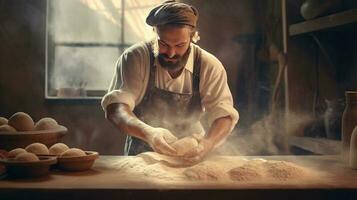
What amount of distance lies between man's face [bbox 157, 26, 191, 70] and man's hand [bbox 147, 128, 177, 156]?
1.95 feet

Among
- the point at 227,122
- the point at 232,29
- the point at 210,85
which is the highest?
the point at 232,29

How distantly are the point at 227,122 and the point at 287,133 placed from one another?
154cm

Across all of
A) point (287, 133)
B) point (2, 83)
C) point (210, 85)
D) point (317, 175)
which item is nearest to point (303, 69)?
point (287, 133)

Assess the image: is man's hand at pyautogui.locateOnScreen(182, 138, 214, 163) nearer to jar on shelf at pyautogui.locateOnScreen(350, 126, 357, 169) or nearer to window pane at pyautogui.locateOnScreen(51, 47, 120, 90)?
jar on shelf at pyautogui.locateOnScreen(350, 126, 357, 169)

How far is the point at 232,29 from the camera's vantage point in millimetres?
4738

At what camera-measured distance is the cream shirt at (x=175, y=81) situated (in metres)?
3.04

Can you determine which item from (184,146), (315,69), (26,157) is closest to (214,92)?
(184,146)

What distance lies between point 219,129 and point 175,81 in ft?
1.66

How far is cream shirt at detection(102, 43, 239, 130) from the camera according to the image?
3039 mm

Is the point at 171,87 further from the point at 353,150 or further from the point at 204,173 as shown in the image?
the point at 353,150

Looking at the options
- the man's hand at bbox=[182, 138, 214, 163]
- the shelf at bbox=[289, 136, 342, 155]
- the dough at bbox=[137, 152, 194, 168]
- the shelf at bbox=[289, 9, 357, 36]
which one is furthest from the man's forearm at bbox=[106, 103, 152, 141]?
the shelf at bbox=[289, 9, 357, 36]

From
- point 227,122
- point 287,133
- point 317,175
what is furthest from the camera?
point 287,133

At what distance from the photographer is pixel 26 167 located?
6.81 ft
